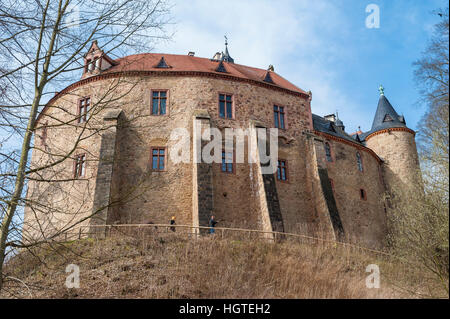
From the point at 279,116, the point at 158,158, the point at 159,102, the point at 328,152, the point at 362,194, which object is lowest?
the point at 158,158

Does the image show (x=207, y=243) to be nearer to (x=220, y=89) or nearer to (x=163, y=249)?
(x=163, y=249)

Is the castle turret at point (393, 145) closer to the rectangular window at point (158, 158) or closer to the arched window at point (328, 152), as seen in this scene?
the arched window at point (328, 152)

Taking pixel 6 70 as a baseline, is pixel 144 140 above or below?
above

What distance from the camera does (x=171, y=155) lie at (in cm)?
2180

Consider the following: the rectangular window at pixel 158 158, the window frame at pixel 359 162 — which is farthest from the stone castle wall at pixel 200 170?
the window frame at pixel 359 162

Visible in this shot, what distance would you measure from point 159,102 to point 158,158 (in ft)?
10.5

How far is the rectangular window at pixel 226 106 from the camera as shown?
23.3m

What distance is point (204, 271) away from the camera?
13.7 meters

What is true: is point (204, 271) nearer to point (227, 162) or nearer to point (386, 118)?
point (227, 162)

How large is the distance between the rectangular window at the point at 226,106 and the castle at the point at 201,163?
0.06 m

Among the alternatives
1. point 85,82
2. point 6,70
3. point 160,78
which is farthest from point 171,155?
point 6,70

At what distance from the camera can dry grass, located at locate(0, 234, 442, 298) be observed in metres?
12.6

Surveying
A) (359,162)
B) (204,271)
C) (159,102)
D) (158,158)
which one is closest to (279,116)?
(159,102)
